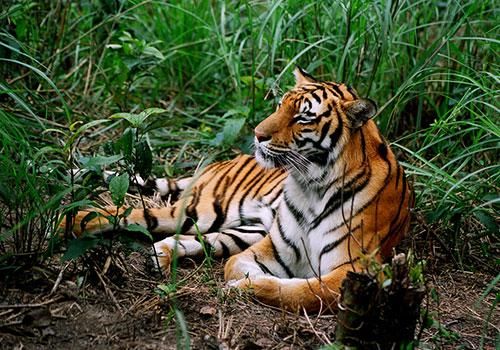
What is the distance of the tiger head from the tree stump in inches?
41.1

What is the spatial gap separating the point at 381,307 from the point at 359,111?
1.22 m

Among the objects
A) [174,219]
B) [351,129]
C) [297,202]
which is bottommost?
[174,219]

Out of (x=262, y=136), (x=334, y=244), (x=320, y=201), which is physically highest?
(x=262, y=136)

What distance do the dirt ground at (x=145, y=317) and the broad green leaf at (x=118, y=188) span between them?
0.31 m

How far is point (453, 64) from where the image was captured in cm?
599

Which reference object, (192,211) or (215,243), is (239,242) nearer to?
(215,243)

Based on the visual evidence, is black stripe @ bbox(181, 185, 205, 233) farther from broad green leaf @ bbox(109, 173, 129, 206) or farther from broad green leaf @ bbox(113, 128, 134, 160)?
broad green leaf @ bbox(109, 173, 129, 206)

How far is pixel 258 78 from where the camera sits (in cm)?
644

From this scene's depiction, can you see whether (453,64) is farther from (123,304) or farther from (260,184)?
(123,304)

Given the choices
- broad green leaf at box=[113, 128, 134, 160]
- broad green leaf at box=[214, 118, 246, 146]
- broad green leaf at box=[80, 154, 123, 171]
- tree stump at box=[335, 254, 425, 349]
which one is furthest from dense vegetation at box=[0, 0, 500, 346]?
tree stump at box=[335, 254, 425, 349]

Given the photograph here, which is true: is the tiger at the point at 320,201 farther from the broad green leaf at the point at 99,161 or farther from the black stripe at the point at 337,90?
the broad green leaf at the point at 99,161

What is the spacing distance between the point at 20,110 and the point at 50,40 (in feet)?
3.53

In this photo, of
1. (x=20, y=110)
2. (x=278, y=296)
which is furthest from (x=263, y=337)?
(x=20, y=110)

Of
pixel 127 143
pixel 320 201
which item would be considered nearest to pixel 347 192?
pixel 320 201
